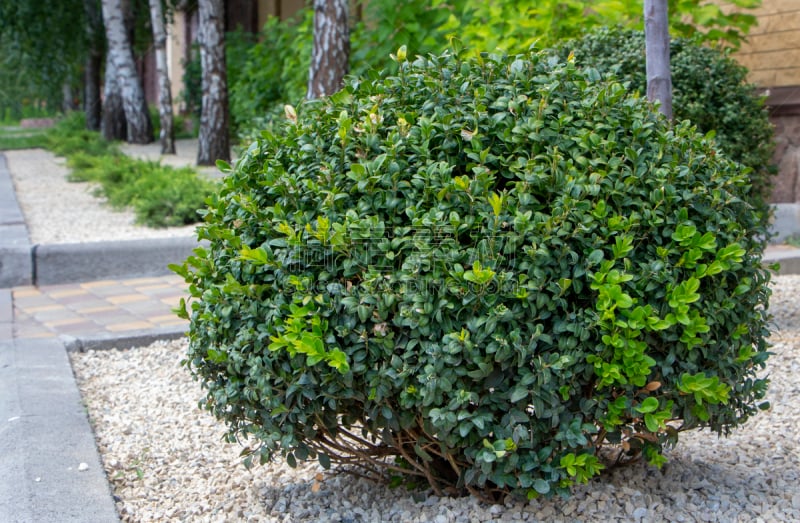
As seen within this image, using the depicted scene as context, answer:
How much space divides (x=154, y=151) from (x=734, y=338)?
1539cm

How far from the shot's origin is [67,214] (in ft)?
30.6

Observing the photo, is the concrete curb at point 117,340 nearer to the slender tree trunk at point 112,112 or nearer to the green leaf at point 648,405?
the green leaf at point 648,405

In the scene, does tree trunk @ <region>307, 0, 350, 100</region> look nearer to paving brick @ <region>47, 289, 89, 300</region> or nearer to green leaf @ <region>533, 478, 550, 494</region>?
paving brick @ <region>47, 289, 89, 300</region>

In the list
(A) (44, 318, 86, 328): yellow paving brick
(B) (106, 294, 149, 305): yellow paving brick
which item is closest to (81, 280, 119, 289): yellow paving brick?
(B) (106, 294, 149, 305): yellow paving brick

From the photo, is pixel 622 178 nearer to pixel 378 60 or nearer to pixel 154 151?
pixel 378 60

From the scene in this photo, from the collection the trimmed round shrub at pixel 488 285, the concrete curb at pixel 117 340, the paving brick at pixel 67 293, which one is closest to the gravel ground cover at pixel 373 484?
the trimmed round shrub at pixel 488 285

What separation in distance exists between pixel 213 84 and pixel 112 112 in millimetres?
6712

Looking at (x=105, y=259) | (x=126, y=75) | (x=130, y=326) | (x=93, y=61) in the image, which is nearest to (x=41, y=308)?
(x=130, y=326)

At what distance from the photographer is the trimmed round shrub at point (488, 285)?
7.70 ft

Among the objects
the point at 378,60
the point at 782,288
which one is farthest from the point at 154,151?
the point at 782,288

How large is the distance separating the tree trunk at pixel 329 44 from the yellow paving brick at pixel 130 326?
3.98 m

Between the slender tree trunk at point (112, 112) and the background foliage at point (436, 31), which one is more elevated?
the background foliage at point (436, 31)

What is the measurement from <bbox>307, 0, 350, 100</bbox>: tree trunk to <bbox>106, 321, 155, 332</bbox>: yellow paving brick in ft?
13.1

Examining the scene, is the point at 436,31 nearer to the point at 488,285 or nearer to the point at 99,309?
the point at 99,309
